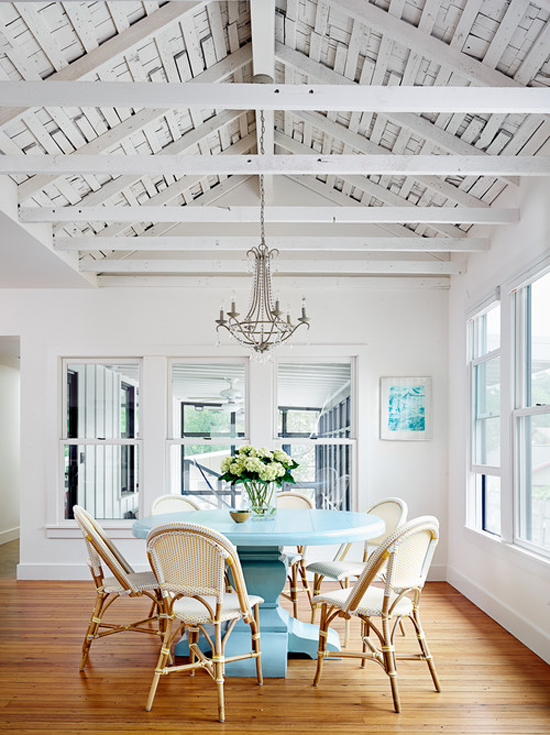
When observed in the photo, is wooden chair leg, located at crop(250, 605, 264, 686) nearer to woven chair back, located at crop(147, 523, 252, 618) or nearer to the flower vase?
woven chair back, located at crop(147, 523, 252, 618)

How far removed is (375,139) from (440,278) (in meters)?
1.73

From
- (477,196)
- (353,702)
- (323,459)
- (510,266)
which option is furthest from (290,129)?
(353,702)

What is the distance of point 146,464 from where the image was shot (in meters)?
6.58

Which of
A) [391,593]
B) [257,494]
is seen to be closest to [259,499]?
[257,494]

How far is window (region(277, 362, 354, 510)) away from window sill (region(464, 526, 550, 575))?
4.54ft

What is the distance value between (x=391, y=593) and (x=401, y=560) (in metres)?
0.17

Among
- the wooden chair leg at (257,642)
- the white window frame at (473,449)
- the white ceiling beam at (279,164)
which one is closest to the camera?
the wooden chair leg at (257,642)

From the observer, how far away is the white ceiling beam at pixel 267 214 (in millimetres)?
4664

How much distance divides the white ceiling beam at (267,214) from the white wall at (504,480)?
0.95 ft

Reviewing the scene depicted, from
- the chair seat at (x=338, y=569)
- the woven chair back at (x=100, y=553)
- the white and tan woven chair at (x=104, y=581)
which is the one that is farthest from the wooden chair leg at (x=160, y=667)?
the chair seat at (x=338, y=569)

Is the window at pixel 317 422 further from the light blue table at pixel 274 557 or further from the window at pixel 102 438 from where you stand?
the light blue table at pixel 274 557

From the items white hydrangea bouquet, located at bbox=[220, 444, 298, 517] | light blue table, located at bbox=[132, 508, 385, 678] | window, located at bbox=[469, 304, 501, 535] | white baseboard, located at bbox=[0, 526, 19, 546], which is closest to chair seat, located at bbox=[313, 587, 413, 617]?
light blue table, located at bbox=[132, 508, 385, 678]

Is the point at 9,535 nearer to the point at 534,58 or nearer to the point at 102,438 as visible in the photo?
the point at 102,438

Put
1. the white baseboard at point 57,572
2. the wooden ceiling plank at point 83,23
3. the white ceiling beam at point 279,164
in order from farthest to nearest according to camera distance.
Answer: the white baseboard at point 57,572 < the white ceiling beam at point 279,164 < the wooden ceiling plank at point 83,23
